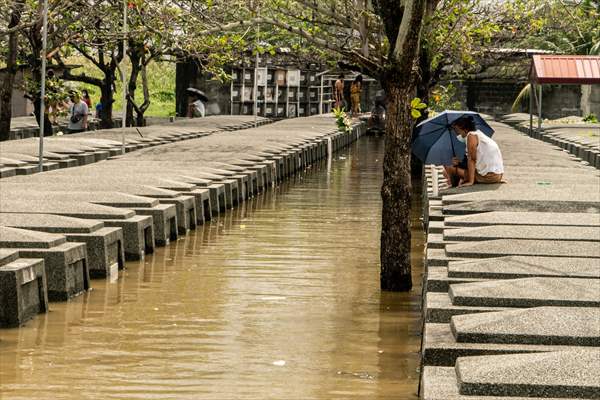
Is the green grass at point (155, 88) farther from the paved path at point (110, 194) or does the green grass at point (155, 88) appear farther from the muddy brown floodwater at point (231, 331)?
the muddy brown floodwater at point (231, 331)

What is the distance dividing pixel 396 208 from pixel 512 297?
14.2ft

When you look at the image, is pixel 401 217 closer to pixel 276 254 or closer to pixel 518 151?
pixel 276 254

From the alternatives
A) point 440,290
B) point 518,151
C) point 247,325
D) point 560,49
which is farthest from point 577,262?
point 560,49

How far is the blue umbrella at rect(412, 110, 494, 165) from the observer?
18375 millimetres

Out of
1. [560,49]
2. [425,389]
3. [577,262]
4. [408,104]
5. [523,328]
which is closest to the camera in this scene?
[425,389]

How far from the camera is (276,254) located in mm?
16656

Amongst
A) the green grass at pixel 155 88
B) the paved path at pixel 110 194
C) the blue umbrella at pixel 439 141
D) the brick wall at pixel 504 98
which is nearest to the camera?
the paved path at pixel 110 194

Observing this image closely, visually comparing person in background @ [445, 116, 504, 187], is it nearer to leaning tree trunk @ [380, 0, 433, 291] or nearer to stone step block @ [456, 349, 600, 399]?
leaning tree trunk @ [380, 0, 433, 291]

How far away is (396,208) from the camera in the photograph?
13.9 meters

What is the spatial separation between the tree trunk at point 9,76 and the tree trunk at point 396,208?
602 inches

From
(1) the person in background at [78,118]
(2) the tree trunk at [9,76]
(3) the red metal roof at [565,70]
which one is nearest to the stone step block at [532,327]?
(2) the tree trunk at [9,76]

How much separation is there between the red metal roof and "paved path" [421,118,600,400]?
68.7ft

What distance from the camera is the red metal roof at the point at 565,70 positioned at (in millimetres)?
37688

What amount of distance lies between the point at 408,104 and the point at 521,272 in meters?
3.14
